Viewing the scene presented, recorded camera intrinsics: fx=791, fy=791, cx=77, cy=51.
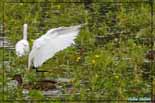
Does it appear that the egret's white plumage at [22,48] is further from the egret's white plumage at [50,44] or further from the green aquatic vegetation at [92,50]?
the egret's white plumage at [50,44]

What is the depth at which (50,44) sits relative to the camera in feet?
16.6

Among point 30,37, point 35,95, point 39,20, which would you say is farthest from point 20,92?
point 39,20

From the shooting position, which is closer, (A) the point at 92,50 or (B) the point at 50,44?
(B) the point at 50,44

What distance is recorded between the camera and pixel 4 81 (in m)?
4.88

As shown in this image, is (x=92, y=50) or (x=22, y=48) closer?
(x=22, y=48)

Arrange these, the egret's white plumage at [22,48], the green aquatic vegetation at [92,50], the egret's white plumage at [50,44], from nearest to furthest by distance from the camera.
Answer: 1. the green aquatic vegetation at [92,50]
2. the egret's white plumage at [50,44]
3. the egret's white plumage at [22,48]

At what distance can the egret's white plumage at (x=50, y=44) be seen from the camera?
16.4 ft

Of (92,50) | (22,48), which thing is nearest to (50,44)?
(22,48)

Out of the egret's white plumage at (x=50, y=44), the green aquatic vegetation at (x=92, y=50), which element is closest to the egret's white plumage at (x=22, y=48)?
the green aquatic vegetation at (x=92, y=50)

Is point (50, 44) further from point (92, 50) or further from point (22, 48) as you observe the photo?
point (92, 50)

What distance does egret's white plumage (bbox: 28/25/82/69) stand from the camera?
5.01 m

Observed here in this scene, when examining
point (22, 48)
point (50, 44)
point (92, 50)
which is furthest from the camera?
point (92, 50)

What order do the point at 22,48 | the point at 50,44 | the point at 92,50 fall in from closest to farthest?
the point at 50,44 < the point at 22,48 < the point at 92,50

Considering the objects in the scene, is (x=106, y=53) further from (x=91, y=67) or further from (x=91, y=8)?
(x=91, y=8)
